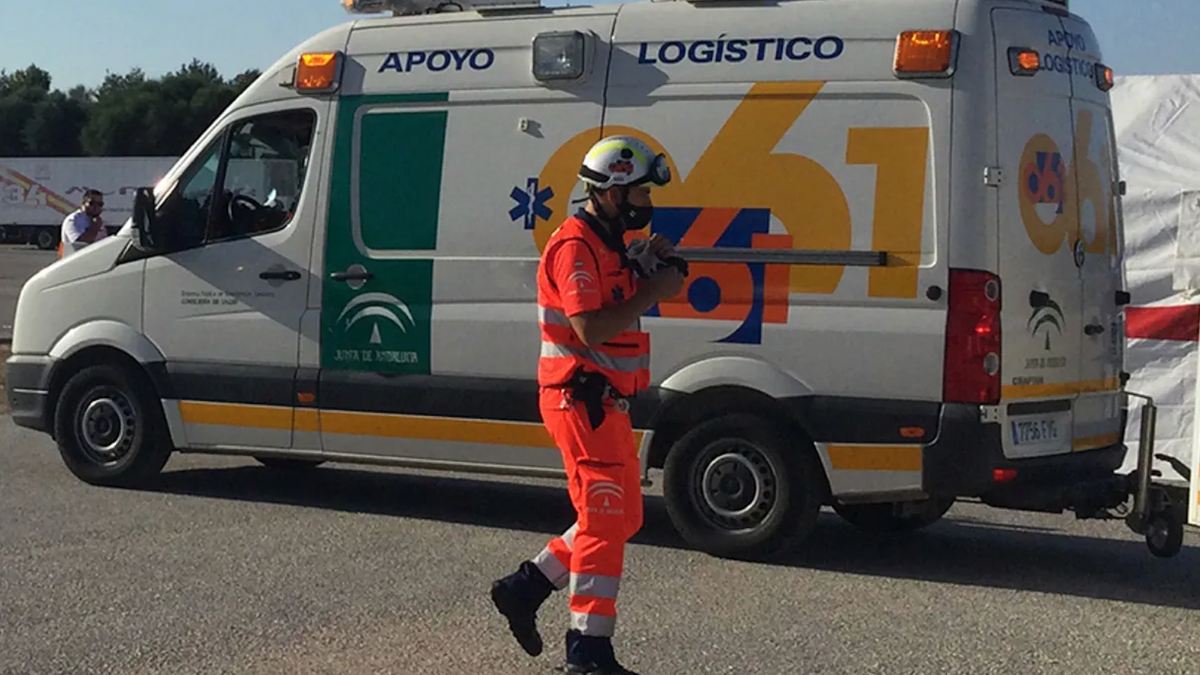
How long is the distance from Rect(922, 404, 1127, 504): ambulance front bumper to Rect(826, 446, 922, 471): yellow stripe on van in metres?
0.06

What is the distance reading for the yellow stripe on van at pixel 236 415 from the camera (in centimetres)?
847

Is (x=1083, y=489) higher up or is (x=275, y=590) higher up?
(x=1083, y=489)

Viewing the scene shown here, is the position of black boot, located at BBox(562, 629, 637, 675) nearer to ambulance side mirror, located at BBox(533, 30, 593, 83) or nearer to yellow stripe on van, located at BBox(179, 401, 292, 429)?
ambulance side mirror, located at BBox(533, 30, 593, 83)

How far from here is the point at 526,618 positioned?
5.36m

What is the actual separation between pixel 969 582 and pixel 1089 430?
0.95 metres

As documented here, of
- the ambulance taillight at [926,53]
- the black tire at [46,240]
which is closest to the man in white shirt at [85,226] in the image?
the ambulance taillight at [926,53]

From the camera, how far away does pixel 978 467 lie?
6840mm

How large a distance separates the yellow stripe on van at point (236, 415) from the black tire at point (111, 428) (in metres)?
0.25

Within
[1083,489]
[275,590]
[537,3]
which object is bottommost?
[275,590]

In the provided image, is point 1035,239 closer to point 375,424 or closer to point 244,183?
point 375,424

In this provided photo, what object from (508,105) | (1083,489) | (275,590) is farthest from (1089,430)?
(275,590)

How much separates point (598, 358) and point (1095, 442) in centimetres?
329

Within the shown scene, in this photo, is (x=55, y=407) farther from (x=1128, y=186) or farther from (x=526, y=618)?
(x=1128, y=186)

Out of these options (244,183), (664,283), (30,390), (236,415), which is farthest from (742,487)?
(30,390)
